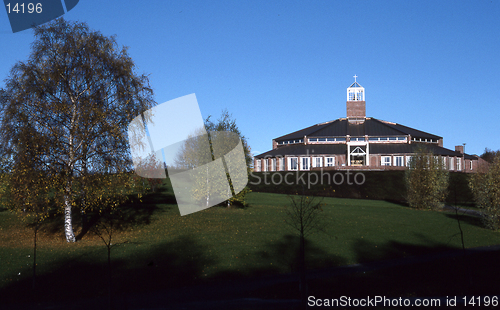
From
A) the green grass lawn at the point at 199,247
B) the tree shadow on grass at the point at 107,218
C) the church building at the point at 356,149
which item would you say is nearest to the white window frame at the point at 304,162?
the church building at the point at 356,149

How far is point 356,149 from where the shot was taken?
274 feet

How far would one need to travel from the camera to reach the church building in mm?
81812

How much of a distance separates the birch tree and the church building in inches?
2214

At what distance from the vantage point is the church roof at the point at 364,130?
88.7m

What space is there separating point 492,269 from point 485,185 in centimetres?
1674

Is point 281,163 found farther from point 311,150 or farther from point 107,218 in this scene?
point 107,218

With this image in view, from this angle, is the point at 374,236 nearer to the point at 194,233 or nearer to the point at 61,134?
the point at 194,233

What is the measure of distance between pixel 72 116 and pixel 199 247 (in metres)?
12.0

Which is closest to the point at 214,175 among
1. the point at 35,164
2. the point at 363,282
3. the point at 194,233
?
the point at 194,233

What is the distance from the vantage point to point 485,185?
32906 mm
